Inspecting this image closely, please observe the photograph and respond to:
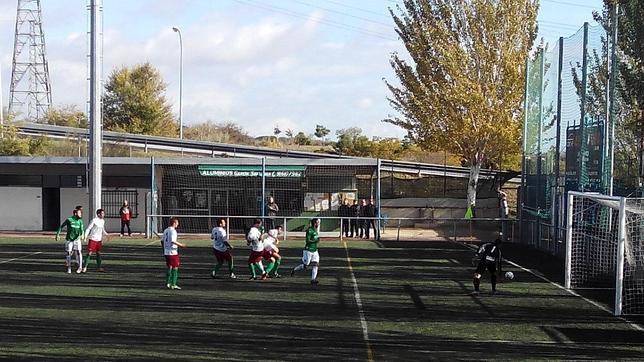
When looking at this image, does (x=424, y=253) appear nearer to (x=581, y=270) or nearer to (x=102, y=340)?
(x=581, y=270)

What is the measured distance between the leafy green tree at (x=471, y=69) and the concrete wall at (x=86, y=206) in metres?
15.0

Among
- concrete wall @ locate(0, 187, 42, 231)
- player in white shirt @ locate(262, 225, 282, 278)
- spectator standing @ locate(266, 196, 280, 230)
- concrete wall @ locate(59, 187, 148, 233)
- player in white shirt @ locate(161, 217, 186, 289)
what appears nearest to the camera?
player in white shirt @ locate(161, 217, 186, 289)

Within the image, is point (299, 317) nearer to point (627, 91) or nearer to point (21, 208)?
point (627, 91)

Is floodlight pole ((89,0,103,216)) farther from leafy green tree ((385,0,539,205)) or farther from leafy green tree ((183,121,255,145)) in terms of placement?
leafy green tree ((183,121,255,145))

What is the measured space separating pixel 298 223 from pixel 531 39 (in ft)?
53.4

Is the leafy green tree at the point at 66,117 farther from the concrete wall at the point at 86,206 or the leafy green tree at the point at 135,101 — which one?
the concrete wall at the point at 86,206

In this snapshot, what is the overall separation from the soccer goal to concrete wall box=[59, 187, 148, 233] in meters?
22.1

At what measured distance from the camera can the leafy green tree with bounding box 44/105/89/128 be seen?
67.9 metres

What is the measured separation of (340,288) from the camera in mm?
17828

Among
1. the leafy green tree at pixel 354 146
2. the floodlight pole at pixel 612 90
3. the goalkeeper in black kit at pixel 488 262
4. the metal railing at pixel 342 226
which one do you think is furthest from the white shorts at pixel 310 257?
the leafy green tree at pixel 354 146

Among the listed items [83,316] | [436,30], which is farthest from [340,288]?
[436,30]

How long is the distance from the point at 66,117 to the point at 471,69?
136 feet

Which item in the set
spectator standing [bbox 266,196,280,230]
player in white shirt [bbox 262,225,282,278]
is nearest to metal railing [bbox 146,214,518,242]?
spectator standing [bbox 266,196,280,230]

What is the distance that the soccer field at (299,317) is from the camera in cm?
1110
